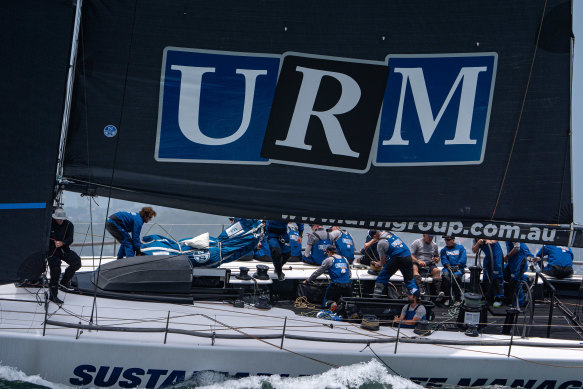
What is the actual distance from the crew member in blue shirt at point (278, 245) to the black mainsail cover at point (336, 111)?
1.53m

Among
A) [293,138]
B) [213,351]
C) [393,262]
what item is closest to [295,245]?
[393,262]

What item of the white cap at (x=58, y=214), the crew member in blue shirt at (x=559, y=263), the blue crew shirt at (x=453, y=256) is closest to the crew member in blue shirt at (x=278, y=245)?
the blue crew shirt at (x=453, y=256)

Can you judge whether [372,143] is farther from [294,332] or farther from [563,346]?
[563,346]

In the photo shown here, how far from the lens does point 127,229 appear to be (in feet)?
27.7

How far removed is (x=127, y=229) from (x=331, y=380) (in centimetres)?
387

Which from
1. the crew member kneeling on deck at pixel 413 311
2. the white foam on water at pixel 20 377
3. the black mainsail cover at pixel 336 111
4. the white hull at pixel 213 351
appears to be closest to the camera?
the white foam on water at pixel 20 377

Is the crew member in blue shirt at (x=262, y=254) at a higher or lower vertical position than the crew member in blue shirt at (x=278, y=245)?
lower

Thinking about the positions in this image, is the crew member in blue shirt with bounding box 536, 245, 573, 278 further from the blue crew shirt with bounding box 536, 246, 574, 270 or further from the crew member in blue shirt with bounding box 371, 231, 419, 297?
the crew member in blue shirt with bounding box 371, 231, 419, 297

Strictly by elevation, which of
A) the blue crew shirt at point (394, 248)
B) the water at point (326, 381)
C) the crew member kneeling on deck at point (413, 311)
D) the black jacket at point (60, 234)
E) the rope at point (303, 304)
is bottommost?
the water at point (326, 381)

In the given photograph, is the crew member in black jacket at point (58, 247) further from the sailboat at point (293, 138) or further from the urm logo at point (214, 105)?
the urm logo at point (214, 105)

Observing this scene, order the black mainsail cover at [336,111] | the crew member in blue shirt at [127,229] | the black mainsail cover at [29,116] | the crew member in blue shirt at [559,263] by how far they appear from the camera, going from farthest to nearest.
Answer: the crew member in blue shirt at [559,263]
the crew member in blue shirt at [127,229]
the black mainsail cover at [336,111]
the black mainsail cover at [29,116]

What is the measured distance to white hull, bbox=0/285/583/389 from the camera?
5660 mm

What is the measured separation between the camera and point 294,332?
249 inches

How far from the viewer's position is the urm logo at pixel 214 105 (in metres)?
6.54
